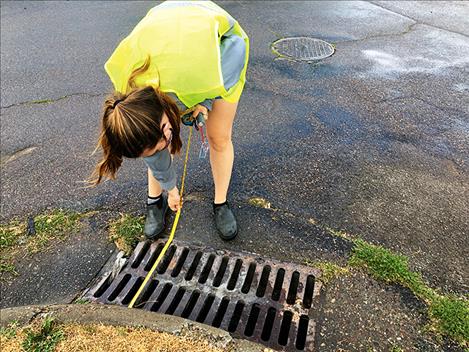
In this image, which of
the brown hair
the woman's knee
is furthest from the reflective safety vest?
the woman's knee

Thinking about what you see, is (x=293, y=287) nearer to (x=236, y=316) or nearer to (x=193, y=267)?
(x=236, y=316)

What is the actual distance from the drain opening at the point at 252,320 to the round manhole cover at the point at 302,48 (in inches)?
126

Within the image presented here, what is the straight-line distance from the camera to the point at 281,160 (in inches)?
119

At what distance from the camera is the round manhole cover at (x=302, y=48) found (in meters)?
4.49

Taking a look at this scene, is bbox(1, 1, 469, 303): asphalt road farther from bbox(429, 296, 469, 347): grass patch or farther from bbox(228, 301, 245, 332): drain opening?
bbox(228, 301, 245, 332): drain opening

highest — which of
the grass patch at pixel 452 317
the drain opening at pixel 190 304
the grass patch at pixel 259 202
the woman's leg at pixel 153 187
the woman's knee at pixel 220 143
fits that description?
the woman's knee at pixel 220 143

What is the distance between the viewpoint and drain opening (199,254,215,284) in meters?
2.18

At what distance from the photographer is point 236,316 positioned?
2006 mm

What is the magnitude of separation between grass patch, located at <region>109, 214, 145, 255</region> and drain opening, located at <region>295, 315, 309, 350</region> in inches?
42.8

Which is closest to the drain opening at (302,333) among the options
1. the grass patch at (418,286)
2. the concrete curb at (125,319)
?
the concrete curb at (125,319)

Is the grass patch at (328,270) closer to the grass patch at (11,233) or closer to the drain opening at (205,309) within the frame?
the drain opening at (205,309)

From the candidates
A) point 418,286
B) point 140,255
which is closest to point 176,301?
point 140,255

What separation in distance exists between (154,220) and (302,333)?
1100 mm

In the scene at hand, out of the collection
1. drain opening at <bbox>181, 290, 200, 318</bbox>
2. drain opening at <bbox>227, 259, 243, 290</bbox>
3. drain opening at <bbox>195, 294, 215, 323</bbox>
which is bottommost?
drain opening at <bbox>181, 290, 200, 318</bbox>
